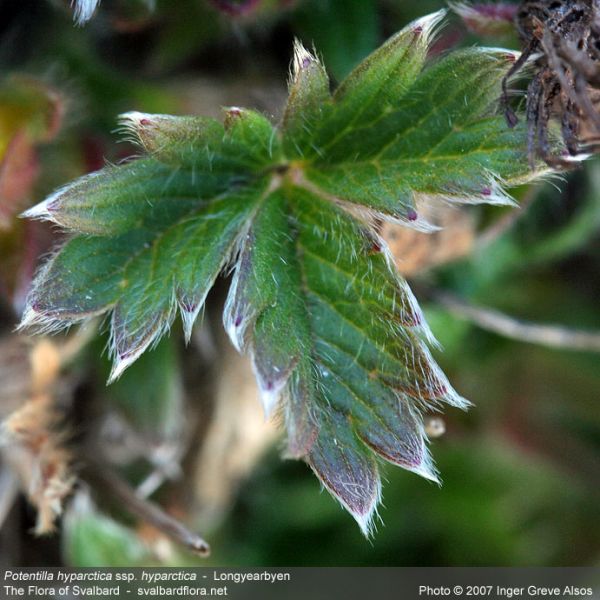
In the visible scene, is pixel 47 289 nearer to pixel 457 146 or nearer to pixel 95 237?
pixel 95 237

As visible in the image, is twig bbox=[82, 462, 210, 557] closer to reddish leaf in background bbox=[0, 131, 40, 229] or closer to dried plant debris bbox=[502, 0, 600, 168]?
reddish leaf in background bbox=[0, 131, 40, 229]

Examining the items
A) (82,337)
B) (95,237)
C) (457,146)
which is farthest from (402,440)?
(82,337)

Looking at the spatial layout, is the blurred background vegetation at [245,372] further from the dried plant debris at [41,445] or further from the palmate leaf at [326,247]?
the palmate leaf at [326,247]
